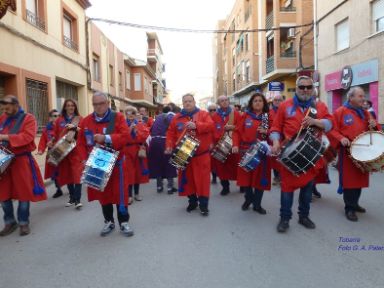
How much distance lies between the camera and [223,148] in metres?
7.13

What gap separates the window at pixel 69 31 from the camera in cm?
1497

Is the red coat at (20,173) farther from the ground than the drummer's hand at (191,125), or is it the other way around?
the drummer's hand at (191,125)

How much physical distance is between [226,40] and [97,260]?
4758 cm

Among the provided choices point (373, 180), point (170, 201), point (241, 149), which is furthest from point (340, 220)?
point (373, 180)

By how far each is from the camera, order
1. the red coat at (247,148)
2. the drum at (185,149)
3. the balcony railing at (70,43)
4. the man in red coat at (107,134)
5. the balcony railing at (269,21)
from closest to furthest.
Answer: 1. the man in red coat at (107,134)
2. the drum at (185,149)
3. the red coat at (247,148)
4. the balcony railing at (70,43)
5. the balcony railing at (269,21)

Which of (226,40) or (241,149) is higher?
(226,40)

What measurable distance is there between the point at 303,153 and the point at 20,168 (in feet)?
12.1

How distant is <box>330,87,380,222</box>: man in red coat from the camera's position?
17.3ft

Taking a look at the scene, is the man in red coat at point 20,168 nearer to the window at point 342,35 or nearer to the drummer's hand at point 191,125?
the drummer's hand at point 191,125

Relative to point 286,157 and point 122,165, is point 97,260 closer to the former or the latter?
point 122,165

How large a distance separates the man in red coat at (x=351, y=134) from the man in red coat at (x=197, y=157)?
1.87 m

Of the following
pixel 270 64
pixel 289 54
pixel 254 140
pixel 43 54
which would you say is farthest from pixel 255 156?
pixel 270 64

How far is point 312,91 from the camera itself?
476 centimetres

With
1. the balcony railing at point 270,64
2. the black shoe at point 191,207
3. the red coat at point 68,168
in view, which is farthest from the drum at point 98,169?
the balcony railing at point 270,64
